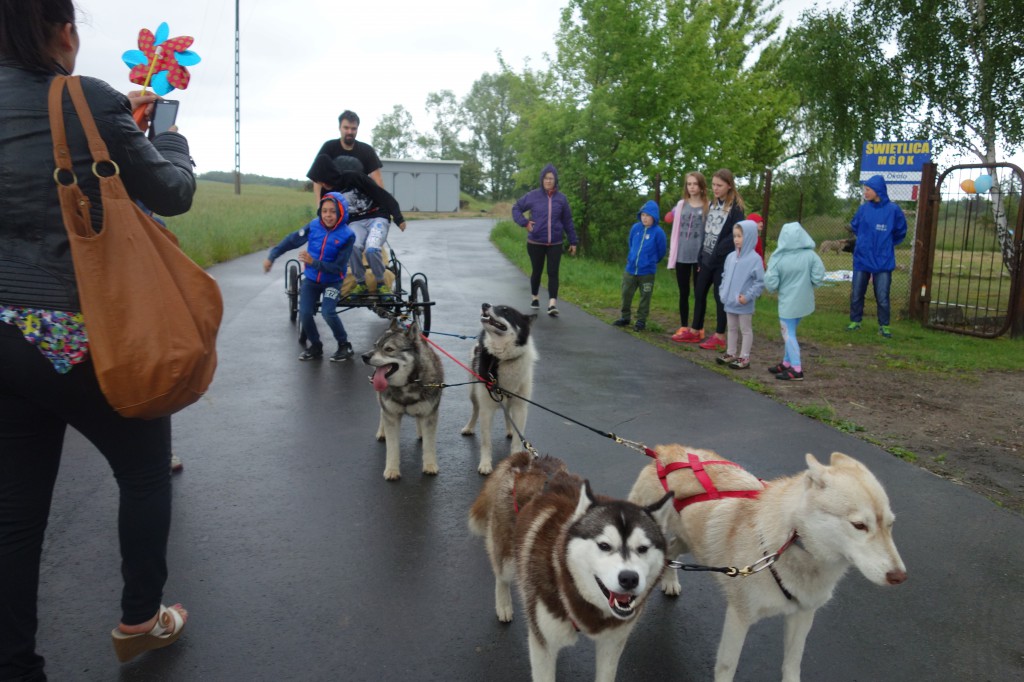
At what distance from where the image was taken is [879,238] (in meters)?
11.1

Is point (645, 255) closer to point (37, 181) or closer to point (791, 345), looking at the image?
point (791, 345)

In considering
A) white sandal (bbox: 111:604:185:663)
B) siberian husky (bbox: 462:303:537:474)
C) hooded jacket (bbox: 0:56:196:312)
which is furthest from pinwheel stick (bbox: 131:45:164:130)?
siberian husky (bbox: 462:303:537:474)

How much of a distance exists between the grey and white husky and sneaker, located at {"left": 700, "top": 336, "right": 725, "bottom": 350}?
229 inches

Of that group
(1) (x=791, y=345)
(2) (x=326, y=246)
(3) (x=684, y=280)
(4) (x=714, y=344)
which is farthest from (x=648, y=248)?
(2) (x=326, y=246)

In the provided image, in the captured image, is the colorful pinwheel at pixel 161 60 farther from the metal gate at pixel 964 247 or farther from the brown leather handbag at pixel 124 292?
the metal gate at pixel 964 247

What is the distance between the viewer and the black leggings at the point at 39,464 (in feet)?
7.45

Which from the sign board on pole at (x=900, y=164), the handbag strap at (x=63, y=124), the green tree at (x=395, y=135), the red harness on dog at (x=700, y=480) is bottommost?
the red harness on dog at (x=700, y=480)

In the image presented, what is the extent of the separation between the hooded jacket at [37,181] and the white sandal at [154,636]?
1.44 meters

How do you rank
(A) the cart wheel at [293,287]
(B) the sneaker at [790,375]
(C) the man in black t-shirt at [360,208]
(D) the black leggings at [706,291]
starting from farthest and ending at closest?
(A) the cart wheel at [293,287] < (D) the black leggings at [706,291] < (C) the man in black t-shirt at [360,208] < (B) the sneaker at [790,375]

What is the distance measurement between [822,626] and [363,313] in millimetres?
10052

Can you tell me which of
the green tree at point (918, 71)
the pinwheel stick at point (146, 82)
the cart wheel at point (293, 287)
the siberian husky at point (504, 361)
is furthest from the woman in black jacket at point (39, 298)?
the green tree at point (918, 71)

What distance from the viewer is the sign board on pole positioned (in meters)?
13.1

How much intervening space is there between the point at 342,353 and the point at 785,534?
6.85 meters

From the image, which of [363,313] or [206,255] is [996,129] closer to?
[363,313]
